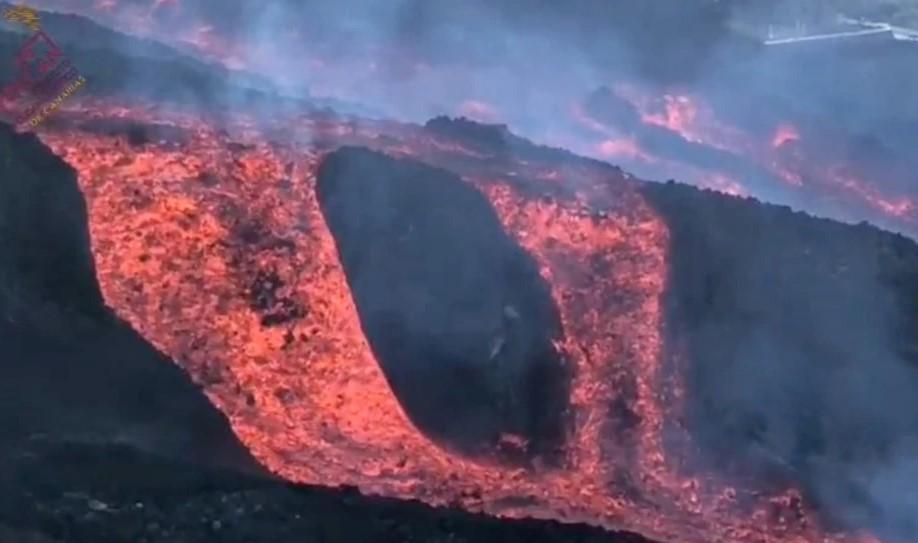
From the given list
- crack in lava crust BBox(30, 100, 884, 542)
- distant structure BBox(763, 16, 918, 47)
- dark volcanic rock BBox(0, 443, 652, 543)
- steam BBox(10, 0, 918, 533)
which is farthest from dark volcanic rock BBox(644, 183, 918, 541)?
distant structure BBox(763, 16, 918, 47)

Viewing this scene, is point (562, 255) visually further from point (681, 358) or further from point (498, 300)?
point (681, 358)

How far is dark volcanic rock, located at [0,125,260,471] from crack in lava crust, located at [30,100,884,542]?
16 cm

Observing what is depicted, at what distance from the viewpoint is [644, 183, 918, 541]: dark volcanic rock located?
26.8 feet

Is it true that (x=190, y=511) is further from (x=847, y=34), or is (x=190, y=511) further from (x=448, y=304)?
(x=847, y=34)

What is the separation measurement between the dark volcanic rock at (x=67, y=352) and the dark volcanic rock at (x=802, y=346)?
3821mm

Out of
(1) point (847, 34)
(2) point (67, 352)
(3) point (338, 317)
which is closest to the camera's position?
(2) point (67, 352)

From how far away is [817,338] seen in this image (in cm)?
888

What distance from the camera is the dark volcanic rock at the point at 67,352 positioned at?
27.0ft

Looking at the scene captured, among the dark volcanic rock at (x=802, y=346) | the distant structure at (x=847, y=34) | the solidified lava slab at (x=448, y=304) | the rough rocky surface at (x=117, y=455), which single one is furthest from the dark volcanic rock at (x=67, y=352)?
the distant structure at (x=847, y=34)

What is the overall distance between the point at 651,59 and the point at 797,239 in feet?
20.0

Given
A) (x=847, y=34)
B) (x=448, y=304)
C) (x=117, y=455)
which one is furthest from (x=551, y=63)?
(x=117, y=455)

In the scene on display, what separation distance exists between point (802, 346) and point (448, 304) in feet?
9.56

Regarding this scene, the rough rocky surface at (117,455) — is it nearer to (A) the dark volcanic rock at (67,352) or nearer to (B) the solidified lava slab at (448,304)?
(A) the dark volcanic rock at (67,352)

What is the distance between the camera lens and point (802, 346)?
28.9ft
